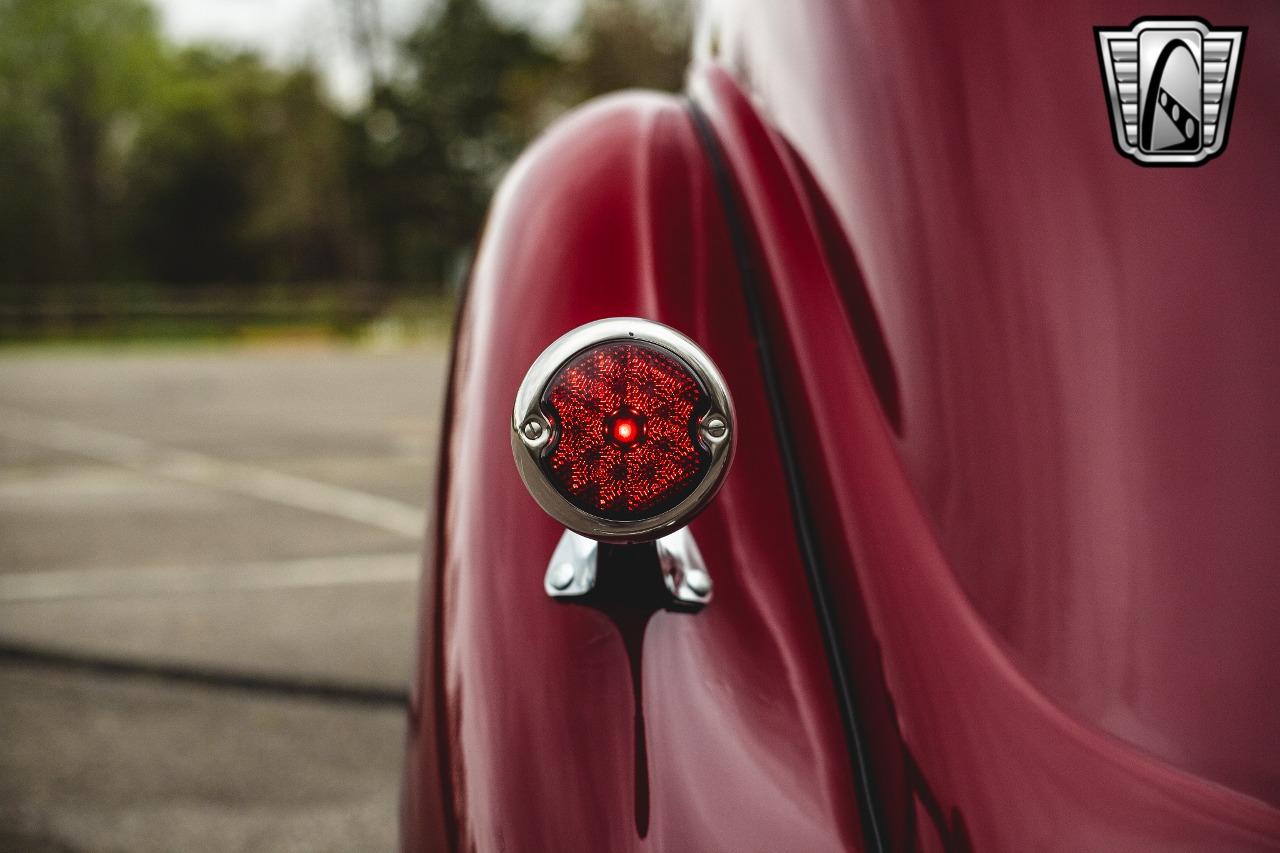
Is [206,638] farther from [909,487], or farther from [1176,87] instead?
[1176,87]

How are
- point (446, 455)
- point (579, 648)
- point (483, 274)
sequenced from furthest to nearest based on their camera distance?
point (483, 274) < point (446, 455) < point (579, 648)

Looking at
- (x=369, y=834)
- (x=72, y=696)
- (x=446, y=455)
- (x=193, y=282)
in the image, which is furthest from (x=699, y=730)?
(x=193, y=282)

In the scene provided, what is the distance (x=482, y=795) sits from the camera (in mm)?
1097

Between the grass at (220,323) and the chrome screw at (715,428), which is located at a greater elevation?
the chrome screw at (715,428)

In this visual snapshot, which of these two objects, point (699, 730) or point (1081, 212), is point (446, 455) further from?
point (1081, 212)

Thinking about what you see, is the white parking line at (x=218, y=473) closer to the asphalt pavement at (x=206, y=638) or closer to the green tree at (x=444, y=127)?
the asphalt pavement at (x=206, y=638)

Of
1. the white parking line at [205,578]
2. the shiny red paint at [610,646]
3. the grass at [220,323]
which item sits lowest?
the grass at [220,323]

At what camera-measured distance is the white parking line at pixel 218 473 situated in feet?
19.0

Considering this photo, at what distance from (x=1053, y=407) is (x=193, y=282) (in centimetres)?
4615

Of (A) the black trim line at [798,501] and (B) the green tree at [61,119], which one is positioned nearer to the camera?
(A) the black trim line at [798,501]

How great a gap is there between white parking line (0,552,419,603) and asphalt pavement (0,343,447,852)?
14 millimetres

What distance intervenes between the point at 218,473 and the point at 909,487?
648 cm

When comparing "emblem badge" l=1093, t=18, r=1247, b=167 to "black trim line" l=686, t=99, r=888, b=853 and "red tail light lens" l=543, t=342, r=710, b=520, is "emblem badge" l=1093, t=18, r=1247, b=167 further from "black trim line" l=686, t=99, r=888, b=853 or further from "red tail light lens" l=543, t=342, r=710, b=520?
"red tail light lens" l=543, t=342, r=710, b=520

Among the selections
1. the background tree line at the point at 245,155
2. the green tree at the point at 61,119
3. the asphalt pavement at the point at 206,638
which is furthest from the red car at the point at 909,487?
the green tree at the point at 61,119
